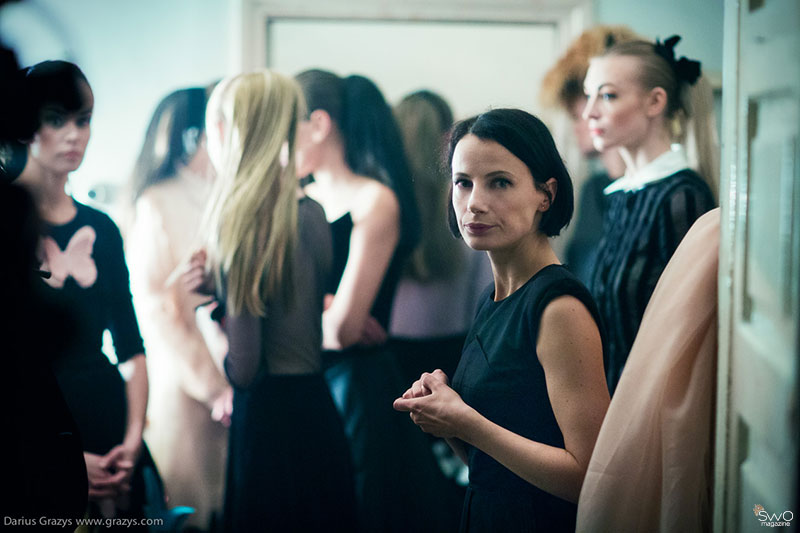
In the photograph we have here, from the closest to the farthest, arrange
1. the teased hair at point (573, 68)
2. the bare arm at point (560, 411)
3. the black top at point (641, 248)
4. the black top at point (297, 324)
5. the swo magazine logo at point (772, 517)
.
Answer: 1. the swo magazine logo at point (772, 517)
2. the bare arm at point (560, 411)
3. the black top at point (641, 248)
4. the black top at point (297, 324)
5. the teased hair at point (573, 68)

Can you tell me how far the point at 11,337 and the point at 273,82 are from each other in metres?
0.92

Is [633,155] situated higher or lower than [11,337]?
higher

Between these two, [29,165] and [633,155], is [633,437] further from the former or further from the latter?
[29,165]

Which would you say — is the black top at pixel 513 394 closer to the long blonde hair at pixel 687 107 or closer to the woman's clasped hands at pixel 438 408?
the woman's clasped hands at pixel 438 408

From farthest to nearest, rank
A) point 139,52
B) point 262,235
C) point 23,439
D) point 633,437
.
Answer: point 139,52
point 262,235
point 633,437
point 23,439

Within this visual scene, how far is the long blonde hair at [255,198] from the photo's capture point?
1.72m

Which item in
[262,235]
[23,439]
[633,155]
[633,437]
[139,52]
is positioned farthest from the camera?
[139,52]

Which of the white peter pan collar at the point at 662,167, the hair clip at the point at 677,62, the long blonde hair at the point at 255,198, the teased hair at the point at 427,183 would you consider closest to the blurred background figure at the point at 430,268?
the teased hair at the point at 427,183

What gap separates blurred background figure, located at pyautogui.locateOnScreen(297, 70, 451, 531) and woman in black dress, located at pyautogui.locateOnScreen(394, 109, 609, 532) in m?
0.65

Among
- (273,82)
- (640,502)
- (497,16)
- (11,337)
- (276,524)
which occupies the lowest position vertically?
(276,524)

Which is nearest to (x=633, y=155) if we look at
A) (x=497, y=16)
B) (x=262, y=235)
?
(x=497, y=16)

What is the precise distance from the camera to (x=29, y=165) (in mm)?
1646

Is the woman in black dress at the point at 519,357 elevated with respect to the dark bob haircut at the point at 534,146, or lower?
lower

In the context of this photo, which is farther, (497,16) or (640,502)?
(497,16)
